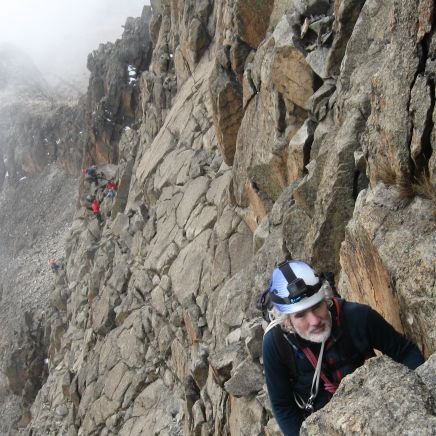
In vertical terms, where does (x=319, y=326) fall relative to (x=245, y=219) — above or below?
above

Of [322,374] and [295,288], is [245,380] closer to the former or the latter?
[322,374]

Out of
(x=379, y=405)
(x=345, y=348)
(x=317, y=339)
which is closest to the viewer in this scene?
(x=379, y=405)

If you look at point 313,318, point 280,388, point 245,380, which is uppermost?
point 313,318

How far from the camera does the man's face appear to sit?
198 inches

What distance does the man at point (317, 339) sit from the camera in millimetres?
5055

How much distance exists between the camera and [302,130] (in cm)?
1289

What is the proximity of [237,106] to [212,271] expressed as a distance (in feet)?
21.7

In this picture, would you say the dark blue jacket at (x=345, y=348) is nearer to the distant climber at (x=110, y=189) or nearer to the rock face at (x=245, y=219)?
the rock face at (x=245, y=219)

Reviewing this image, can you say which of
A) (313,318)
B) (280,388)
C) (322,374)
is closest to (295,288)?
(313,318)

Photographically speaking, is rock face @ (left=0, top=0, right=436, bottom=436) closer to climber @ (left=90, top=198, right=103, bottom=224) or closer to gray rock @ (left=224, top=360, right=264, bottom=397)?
gray rock @ (left=224, top=360, right=264, bottom=397)

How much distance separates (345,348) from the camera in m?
5.12

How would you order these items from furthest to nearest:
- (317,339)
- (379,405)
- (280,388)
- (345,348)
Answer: (280,388), (345,348), (317,339), (379,405)

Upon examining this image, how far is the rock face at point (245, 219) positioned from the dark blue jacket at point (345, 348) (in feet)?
1.97

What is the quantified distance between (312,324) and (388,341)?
2.80 ft
